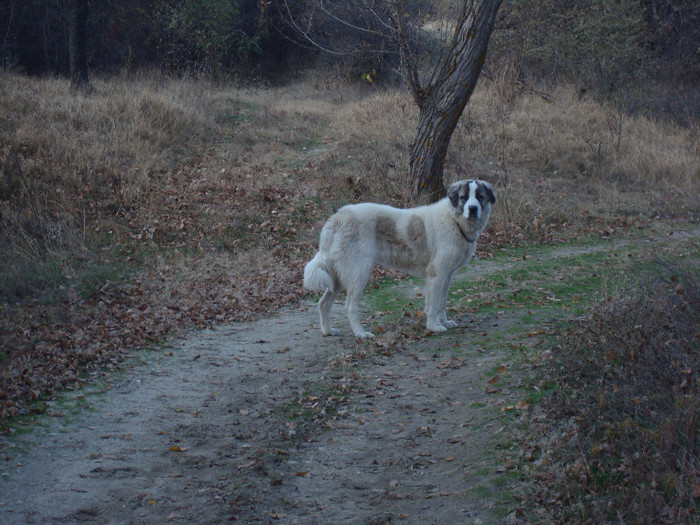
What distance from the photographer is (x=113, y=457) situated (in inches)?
200

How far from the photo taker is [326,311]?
26.5ft

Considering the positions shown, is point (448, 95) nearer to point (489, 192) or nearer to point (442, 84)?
point (442, 84)

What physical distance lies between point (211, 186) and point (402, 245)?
692 centimetres

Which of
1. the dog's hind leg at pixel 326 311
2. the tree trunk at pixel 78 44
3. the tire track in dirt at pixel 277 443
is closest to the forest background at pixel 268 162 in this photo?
the tree trunk at pixel 78 44

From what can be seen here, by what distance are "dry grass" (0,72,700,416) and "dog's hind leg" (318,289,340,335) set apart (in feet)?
4.53

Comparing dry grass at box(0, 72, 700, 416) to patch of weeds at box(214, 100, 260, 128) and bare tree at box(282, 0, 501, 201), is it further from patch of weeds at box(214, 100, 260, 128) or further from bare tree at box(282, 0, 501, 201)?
bare tree at box(282, 0, 501, 201)

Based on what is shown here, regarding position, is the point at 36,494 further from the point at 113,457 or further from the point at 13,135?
the point at 13,135

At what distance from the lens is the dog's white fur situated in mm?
7785

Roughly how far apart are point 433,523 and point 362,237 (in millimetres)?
4180

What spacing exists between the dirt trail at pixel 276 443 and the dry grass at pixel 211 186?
900 mm

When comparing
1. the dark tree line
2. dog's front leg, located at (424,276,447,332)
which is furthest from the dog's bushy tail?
the dark tree line

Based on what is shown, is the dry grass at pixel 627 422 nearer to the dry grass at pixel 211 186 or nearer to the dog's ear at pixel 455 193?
the dog's ear at pixel 455 193

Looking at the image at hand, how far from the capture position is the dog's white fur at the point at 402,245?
7.79 metres

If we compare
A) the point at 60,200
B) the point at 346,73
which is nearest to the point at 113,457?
the point at 60,200
